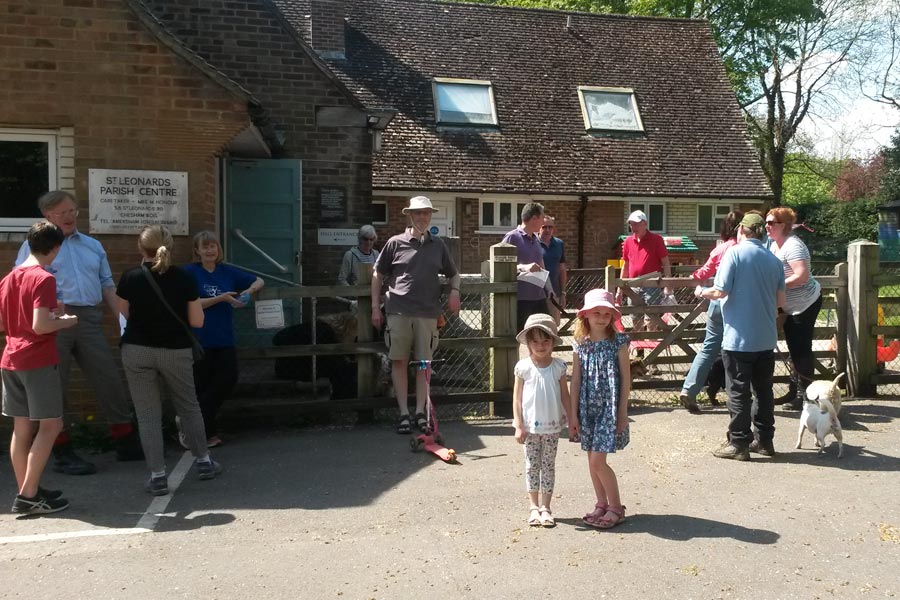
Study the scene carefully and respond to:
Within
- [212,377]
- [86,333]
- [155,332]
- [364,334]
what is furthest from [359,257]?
[155,332]

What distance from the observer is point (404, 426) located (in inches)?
287

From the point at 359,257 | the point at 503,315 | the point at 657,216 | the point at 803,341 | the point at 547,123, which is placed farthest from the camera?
the point at 657,216

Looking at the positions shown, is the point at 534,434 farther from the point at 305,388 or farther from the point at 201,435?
the point at 305,388

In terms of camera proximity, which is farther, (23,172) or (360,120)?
(360,120)

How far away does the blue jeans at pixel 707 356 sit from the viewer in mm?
7613

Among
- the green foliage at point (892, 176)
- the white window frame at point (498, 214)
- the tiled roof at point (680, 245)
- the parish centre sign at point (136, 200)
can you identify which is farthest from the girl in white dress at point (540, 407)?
the green foliage at point (892, 176)

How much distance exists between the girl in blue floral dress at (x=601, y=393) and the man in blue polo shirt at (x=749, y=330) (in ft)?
5.73

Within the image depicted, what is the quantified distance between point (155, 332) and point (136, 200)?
6.81 ft

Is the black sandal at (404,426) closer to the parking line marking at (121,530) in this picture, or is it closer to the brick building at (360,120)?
the parking line marking at (121,530)

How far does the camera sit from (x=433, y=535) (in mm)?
4973

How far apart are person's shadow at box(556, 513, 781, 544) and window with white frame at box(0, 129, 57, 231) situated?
5.16m

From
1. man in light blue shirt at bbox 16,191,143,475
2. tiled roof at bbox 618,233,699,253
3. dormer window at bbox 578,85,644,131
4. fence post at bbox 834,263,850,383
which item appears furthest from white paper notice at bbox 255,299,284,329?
dormer window at bbox 578,85,644,131

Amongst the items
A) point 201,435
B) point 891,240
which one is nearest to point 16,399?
point 201,435

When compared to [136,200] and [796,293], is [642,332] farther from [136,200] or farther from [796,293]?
[136,200]
